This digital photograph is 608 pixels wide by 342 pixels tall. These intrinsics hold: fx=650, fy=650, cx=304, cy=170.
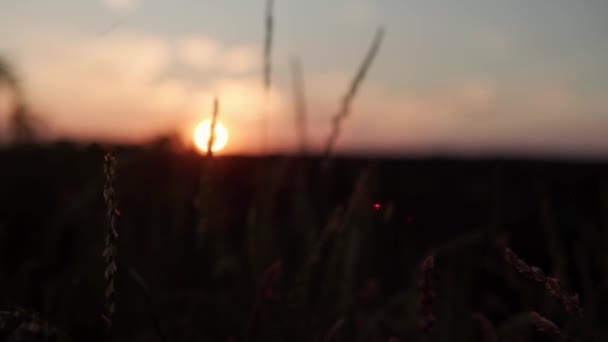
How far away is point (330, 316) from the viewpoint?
139 cm

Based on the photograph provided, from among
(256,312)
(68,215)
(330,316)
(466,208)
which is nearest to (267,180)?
(68,215)

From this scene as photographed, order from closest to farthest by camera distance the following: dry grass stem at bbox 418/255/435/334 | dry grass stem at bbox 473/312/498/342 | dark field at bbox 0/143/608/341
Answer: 1. dry grass stem at bbox 418/255/435/334
2. dry grass stem at bbox 473/312/498/342
3. dark field at bbox 0/143/608/341

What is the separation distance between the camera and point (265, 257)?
5.11ft

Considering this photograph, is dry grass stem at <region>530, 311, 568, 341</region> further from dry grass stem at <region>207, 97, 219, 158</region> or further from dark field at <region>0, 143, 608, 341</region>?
dry grass stem at <region>207, 97, 219, 158</region>

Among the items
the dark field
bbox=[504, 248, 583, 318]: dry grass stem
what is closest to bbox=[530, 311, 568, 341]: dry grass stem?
bbox=[504, 248, 583, 318]: dry grass stem

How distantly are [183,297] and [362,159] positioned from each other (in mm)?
2886

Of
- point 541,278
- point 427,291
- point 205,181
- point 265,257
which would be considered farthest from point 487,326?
point 265,257

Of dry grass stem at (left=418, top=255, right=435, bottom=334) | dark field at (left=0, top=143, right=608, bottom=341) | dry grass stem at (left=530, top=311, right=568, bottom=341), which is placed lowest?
dry grass stem at (left=530, top=311, right=568, bottom=341)

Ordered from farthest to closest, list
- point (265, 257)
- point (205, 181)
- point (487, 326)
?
1. point (265, 257)
2. point (205, 181)
3. point (487, 326)

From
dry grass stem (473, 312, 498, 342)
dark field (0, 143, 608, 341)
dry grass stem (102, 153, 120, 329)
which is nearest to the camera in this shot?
dry grass stem (102, 153, 120, 329)

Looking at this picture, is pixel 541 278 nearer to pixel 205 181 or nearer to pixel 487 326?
pixel 487 326

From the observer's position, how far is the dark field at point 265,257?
1290 millimetres

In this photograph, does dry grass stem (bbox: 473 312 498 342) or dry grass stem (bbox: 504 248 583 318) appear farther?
dry grass stem (bbox: 473 312 498 342)

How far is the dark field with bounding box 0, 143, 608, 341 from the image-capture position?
4.23ft
